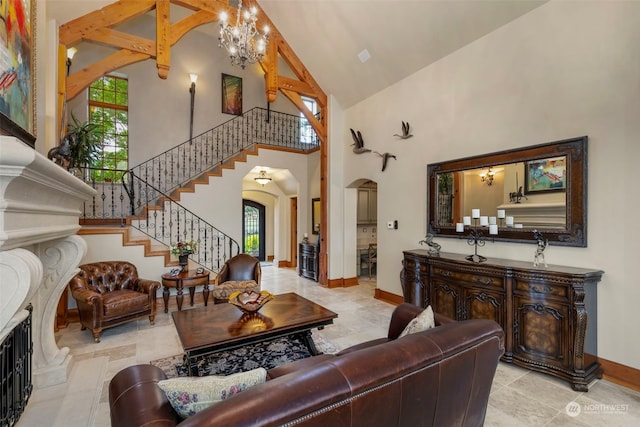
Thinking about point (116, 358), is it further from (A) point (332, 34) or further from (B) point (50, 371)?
(A) point (332, 34)

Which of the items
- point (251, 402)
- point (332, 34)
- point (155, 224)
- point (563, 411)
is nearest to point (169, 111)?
point (155, 224)

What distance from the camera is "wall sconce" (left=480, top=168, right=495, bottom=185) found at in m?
3.67

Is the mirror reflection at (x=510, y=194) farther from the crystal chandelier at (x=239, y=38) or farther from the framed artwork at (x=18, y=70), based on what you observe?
the framed artwork at (x=18, y=70)

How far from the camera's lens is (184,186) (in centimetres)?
697

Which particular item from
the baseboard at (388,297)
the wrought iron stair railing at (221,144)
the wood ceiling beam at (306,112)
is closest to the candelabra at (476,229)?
the baseboard at (388,297)

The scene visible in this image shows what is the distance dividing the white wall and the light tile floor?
62 centimetres

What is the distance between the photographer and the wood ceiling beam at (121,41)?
3.96 m

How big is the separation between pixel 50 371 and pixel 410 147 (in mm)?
5052

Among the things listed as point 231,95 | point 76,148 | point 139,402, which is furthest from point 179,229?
point 139,402

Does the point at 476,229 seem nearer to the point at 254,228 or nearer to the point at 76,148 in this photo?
the point at 76,148

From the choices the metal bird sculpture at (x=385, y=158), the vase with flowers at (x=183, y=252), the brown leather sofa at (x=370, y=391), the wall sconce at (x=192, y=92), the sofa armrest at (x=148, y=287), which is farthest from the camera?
the wall sconce at (x=192, y=92)

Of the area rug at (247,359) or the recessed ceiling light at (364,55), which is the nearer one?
the area rug at (247,359)

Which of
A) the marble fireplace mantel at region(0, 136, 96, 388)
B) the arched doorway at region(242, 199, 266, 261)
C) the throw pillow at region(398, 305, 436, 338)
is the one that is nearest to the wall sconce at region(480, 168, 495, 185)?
the throw pillow at region(398, 305, 436, 338)

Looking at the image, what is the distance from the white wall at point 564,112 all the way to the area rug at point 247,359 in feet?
7.94
